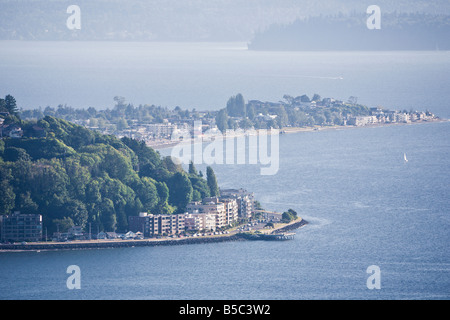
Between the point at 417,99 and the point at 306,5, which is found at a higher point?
the point at 306,5

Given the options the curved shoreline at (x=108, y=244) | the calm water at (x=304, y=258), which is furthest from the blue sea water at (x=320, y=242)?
the curved shoreline at (x=108, y=244)

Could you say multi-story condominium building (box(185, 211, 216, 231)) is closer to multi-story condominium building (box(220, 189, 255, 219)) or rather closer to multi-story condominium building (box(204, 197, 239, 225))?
multi-story condominium building (box(204, 197, 239, 225))

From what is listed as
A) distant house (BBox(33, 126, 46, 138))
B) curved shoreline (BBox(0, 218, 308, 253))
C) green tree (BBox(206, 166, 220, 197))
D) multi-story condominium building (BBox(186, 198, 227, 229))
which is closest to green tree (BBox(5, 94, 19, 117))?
distant house (BBox(33, 126, 46, 138))

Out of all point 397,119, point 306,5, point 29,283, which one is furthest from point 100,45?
point 29,283
